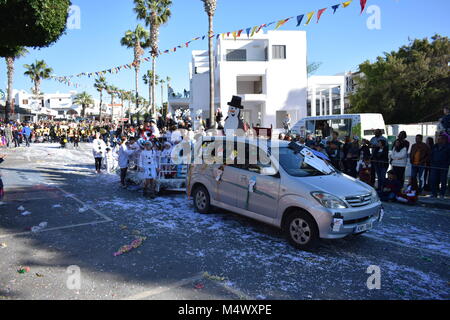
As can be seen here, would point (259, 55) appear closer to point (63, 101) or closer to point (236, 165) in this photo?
point (236, 165)

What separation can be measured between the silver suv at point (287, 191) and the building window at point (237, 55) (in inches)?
990

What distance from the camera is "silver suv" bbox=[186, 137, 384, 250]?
5051mm

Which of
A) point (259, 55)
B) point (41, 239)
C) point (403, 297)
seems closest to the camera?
point (403, 297)

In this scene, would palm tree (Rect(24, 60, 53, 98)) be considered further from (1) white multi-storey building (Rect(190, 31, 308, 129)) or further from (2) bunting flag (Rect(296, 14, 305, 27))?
(2) bunting flag (Rect(296, 14, 305, 27))

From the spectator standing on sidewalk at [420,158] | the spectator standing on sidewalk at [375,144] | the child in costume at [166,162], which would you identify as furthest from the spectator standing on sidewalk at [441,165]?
the child in costume at [166,162]

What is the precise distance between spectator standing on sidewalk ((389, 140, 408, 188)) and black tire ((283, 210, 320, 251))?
5.66 m

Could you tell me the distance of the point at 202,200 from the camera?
7.40 meters

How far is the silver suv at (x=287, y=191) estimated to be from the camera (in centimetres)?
505

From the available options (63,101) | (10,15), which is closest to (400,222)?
(10,15)

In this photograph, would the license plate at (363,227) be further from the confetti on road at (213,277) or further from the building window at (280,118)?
the building window at (280,118)

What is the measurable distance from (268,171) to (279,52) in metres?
26.1

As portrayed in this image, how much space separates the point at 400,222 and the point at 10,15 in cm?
904
